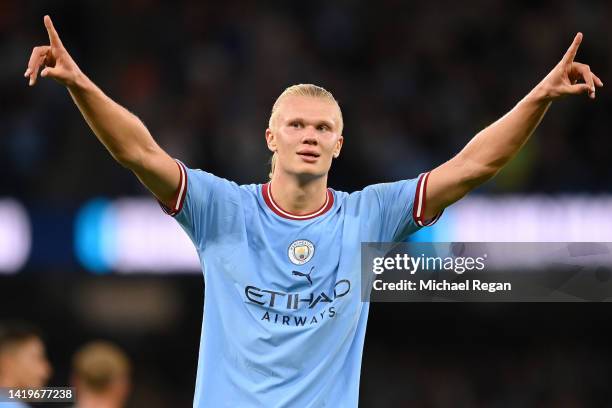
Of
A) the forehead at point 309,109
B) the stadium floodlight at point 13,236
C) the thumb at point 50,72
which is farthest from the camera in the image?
the stadium floodlight at point 13,236

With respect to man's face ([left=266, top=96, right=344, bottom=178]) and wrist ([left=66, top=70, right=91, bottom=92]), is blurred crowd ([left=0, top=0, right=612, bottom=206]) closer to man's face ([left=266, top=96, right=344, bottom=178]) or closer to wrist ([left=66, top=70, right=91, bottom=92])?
man's face ([left=266, top=96, right=344, bottom=178])

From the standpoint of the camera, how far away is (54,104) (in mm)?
12719

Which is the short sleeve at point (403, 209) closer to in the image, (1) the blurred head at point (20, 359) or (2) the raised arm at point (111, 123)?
(2) the raised arm at point (111, 123)

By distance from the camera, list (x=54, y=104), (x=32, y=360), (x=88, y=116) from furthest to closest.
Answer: (x=54, y=104), (x=32, y=360), (x=88, y=116)

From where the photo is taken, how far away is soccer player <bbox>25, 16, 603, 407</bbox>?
465 cm

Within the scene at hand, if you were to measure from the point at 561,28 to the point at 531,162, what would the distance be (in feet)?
6.80

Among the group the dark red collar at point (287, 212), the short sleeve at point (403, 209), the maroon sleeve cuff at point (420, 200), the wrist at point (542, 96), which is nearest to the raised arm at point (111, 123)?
the dark red collar at point (287, 212)

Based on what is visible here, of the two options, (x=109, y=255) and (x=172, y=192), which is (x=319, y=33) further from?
(x=172, y=192)

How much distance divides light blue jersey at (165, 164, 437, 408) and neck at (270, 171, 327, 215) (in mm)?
37

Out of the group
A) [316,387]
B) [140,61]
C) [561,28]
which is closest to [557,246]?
[561,28]

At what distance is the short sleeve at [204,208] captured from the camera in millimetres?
4840

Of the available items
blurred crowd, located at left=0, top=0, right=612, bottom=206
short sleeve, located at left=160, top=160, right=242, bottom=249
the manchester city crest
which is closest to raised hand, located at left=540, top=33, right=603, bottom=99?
the manchester city crest

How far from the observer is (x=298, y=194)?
197 inches

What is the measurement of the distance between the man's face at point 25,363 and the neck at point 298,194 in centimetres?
222
